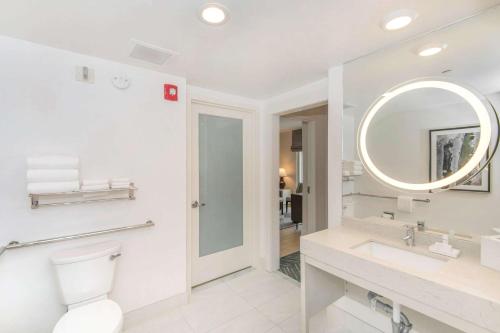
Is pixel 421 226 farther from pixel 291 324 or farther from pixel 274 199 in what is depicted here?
pixel 274 199

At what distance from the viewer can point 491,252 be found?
116 centimetres

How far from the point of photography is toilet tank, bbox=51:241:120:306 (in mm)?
1497

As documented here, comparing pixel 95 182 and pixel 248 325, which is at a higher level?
pixel 95 182

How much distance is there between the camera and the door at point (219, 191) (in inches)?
99.3

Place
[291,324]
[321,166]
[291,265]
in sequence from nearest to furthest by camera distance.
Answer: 1. [291,324]
2. [291,265]
3. [321,166]

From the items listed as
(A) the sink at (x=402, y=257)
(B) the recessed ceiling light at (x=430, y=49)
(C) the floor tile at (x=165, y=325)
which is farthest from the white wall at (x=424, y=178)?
(C) the floor tile at (x=165, y=325)

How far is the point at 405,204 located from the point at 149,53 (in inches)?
86.4

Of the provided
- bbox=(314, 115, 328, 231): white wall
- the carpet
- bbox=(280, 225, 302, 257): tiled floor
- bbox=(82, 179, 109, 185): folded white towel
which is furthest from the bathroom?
bbox=(314, 115, 328, 231): white wall

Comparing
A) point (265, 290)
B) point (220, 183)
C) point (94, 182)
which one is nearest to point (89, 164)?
point (94, 182)

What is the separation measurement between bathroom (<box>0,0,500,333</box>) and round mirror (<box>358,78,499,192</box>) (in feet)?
→ 0.03

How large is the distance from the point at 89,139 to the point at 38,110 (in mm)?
342

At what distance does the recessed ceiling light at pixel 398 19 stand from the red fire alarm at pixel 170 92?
1.71 m

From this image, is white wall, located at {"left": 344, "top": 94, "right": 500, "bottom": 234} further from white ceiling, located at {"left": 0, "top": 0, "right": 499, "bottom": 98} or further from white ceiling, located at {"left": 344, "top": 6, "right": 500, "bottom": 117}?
white ceiling, located at {"left": 0, "top": 0, "right": 499, "bottom": 98}

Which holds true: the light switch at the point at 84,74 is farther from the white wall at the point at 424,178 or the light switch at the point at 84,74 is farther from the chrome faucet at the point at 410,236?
the chrome faucet at the point at 410,236
